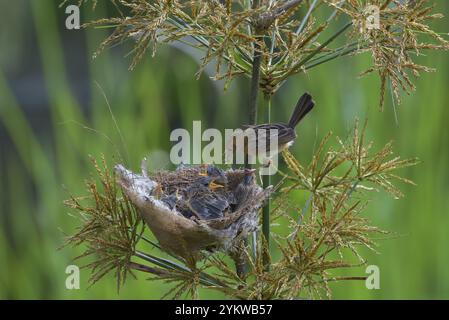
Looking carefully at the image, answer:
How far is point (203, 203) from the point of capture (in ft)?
4.62

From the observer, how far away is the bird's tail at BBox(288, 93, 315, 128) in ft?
4.39

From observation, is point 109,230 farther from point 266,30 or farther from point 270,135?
point 266,30

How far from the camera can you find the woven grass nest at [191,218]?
1.28 meters

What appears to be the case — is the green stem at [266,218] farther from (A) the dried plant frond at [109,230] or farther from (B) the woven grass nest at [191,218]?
(A) the dried plant frond at [109,230]

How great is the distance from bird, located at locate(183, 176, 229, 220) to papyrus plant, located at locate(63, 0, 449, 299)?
7 cm

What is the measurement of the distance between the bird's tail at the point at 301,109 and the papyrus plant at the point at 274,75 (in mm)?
49

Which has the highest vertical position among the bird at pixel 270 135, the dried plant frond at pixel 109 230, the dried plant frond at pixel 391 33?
the dried plant frond at pixel 391 33

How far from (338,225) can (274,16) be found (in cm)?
35

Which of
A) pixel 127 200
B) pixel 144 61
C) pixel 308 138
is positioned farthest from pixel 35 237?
pixel 127 200

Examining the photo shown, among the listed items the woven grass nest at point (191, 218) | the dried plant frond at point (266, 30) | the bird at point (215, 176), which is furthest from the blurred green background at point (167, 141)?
the dried plant frond at point (266, 30)

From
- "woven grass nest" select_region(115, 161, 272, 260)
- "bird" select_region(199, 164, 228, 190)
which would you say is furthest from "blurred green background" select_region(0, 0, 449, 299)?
"woven grass nest" select_region(115, 161, 272, 260)

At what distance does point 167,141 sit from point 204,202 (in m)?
1.20

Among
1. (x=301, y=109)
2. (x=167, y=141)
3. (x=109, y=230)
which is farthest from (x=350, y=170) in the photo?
(x=167, y=141)

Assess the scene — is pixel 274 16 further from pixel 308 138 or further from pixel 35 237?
pixel 35 237
